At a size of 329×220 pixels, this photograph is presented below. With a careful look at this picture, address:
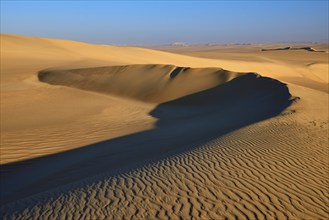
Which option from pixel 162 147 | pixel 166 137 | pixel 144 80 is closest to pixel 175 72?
pixel 144 80

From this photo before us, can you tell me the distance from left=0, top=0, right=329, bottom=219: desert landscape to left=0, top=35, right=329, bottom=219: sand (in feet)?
0.10

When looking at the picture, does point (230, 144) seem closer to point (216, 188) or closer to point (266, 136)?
point (266, 136)

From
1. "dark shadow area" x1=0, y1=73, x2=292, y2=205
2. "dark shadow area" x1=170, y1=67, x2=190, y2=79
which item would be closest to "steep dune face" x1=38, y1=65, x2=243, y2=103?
"dark shadow area" x1=170, y1=67, x2=190, y2=79

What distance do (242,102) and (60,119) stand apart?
7.56 meters

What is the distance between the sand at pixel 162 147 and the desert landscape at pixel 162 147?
29 millimetres

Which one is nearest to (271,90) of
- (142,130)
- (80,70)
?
(142,130)

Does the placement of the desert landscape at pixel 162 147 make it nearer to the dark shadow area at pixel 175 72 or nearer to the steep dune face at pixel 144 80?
the steep dune face at pixel 144 80

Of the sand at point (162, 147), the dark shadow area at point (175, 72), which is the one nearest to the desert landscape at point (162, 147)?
the sand at point (162, 147)

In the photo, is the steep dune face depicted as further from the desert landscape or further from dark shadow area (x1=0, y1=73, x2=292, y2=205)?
dark shadow area (x1=0, y1=73, x2=292, y2=205)

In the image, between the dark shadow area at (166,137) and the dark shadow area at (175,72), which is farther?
the dark shadow area at (175,72)

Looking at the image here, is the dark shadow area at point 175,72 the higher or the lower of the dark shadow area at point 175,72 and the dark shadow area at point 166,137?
the higher

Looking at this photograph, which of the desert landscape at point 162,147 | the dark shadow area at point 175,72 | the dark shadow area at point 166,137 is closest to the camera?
the desert landscape at point 162,147

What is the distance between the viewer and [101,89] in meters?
19.0

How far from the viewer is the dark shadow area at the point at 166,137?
735cm
